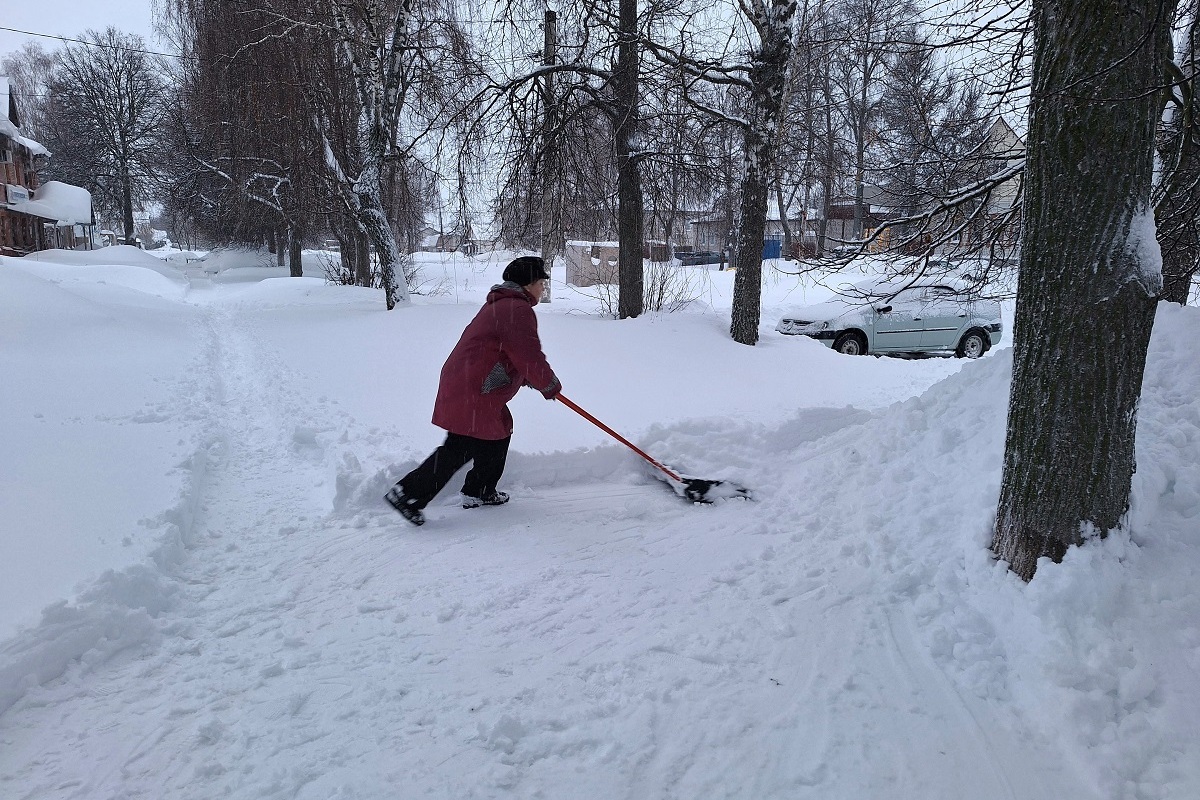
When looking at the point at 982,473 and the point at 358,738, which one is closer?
the point at 358,738

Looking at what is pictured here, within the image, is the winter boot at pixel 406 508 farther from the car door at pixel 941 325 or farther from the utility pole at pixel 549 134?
the car door at pixel 941 325

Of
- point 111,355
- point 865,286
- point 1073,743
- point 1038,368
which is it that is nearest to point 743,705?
point 1073,743

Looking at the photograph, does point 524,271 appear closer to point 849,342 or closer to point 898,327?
point 849,342

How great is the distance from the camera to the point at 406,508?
168 inches

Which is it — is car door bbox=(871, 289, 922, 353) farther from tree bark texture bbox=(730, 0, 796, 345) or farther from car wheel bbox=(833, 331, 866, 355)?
tree bark texture bbox=(730, 0, 796, 345)

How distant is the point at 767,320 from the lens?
15.7m

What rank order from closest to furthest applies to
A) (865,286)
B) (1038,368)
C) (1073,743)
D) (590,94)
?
(1073,743) → (1038,368) → (590,94) → (865,286)

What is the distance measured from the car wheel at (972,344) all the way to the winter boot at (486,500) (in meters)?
10.5

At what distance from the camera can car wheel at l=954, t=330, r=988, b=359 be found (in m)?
12.5

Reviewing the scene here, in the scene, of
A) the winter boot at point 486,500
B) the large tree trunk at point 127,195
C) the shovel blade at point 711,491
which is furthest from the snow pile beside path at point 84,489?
the large tree trunk at point 127,195

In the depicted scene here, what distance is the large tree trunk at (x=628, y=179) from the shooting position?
9539mm

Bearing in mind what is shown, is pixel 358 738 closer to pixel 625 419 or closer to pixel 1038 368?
pixel 1038 368

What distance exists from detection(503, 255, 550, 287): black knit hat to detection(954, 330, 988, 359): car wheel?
10.5 metres

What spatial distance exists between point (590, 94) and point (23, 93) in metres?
66.4
